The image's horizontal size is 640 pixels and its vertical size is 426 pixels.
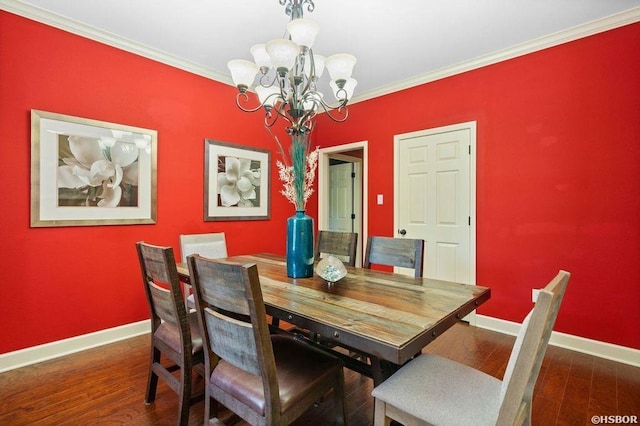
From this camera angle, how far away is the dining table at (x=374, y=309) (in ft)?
3.30

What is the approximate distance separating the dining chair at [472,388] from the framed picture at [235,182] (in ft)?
8.71

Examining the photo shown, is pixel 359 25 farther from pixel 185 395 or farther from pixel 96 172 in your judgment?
pixel 185 395

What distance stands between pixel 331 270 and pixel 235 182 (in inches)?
87.3

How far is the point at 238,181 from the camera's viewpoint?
3.51 meters

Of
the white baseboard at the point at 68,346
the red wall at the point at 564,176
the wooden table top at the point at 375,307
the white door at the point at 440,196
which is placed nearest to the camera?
the wooden table top at the point at 375,307

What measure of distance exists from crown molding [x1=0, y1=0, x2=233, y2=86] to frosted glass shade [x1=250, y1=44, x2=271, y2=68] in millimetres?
1490

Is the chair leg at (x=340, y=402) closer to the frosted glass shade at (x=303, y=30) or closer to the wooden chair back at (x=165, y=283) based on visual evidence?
the wooden chair back at (x=165, y=283)

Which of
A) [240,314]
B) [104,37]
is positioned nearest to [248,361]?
[240,314]

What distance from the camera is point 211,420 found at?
4.18ft

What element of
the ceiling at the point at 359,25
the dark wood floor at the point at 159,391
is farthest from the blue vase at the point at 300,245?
the ceiling at the point at 359,25

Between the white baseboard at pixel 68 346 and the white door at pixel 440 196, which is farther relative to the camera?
the white door at pixel 440 196

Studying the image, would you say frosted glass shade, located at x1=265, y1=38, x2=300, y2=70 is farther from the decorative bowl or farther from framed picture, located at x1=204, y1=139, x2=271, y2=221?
framed picture, located at x1=204, y1=139, x2=271, y2=221

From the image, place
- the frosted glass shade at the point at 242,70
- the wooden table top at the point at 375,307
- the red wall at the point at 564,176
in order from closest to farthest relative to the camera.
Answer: the wooden table top at the point at 375,307, the frosted glass shade at the point at 242,70, the red wall at the point at 564,176

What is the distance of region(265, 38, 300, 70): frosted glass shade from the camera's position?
62.0 inches
